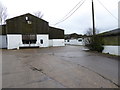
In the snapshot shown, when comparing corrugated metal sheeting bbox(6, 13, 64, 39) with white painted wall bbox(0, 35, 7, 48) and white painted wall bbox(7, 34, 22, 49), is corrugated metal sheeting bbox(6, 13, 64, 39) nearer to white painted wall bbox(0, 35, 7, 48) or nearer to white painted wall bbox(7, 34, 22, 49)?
white painted wall bbox(7, 34, 22, 49)

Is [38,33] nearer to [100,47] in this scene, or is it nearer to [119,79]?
[100,47]

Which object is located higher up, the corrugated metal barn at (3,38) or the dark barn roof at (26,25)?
the dark barn roof at (26,25)

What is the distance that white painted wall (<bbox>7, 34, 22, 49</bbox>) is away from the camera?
27853mm

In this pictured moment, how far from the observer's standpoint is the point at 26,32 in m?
29.0

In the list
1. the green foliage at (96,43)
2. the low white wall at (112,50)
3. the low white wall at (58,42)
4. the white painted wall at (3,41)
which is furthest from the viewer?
the low white wall at (58,42)

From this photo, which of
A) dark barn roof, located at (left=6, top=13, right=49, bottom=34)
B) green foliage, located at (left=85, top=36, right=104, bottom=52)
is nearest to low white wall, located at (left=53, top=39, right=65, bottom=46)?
dark barn roof, located at (left=6, top=13, right=49, bottom=34)

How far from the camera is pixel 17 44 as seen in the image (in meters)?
28.5

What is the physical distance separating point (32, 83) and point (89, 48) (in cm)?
1638

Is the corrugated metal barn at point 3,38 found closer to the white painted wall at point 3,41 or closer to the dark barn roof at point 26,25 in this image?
the white painted wall at point 3,41

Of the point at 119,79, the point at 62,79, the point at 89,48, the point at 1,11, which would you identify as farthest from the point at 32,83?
the point at 1,11

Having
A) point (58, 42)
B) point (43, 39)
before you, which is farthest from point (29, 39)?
point (58, 42)

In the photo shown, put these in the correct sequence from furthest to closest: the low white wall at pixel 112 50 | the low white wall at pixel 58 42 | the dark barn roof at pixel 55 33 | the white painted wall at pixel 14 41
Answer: the low white wall at pixel 58 42, the dark barn roof at pixel 55 33, the white painted wall at pixel 14 41, the low white wall at pixel 112 50

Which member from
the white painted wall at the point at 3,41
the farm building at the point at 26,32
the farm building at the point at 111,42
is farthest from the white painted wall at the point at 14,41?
the farm building at the point at 111,42

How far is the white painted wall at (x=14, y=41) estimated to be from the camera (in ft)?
91.4
